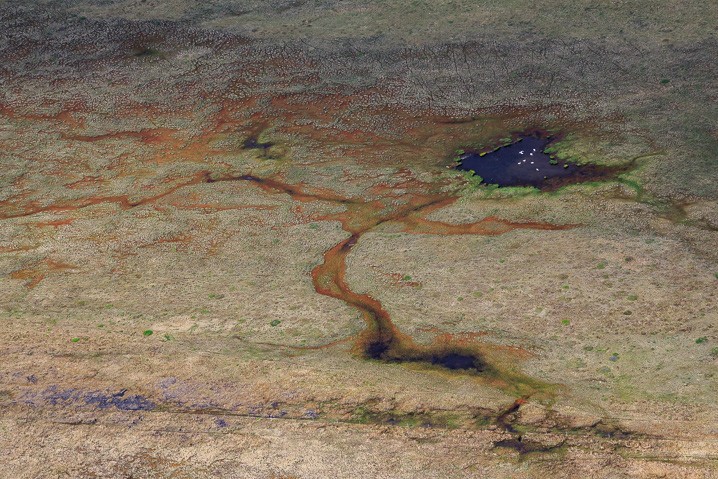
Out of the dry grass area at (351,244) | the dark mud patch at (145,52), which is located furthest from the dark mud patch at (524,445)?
the dark mud patch at (145,52)

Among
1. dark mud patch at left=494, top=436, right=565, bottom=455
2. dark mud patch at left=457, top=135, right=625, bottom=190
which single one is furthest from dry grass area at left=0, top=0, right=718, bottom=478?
dark mud patch at left=457, top=135, right=625, bottom=190

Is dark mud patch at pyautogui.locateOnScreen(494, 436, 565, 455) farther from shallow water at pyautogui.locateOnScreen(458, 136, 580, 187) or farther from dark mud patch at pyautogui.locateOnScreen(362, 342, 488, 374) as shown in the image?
shallow water at pyautogui.locateOnScreen(458, 136, 580, 187)

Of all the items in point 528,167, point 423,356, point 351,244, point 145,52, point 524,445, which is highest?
point 145,52

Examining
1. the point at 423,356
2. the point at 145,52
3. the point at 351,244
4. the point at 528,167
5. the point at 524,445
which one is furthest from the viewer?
the point at 145,52

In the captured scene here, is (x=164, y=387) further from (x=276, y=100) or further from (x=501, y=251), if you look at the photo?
(x=276, y=100)

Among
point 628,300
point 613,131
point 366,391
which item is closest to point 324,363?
point 366,391

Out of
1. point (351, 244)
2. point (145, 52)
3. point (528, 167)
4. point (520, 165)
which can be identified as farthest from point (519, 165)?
point (145, 52)

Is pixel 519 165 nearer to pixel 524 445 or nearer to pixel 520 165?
pixel 520 165
